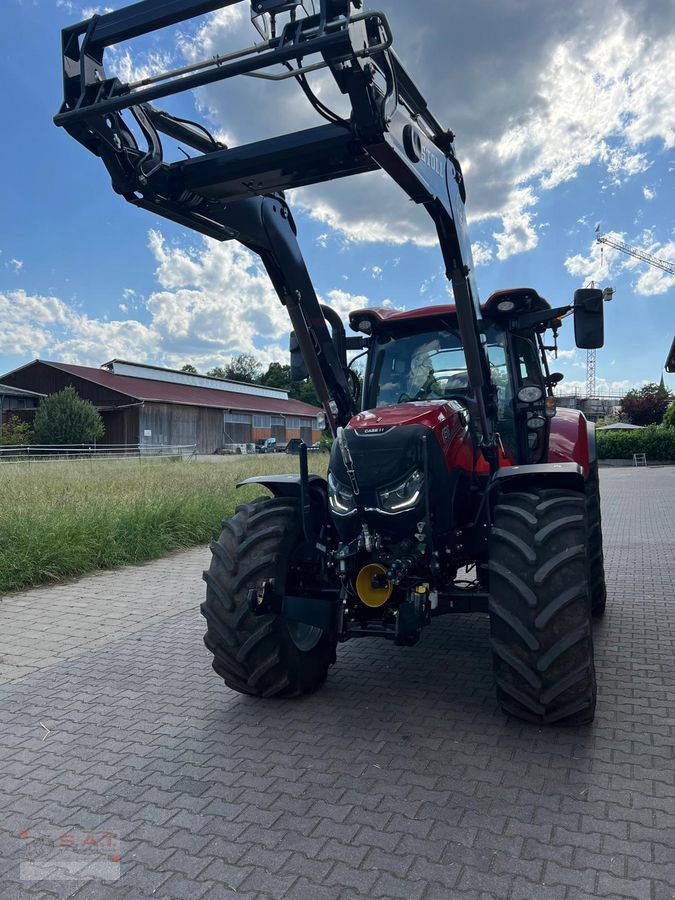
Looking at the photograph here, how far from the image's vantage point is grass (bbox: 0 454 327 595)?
750cm

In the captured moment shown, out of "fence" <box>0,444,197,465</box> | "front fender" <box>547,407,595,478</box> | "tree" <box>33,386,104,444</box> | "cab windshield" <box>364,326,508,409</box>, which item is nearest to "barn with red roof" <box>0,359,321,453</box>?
"fence" <box>0,444,197,465</box>

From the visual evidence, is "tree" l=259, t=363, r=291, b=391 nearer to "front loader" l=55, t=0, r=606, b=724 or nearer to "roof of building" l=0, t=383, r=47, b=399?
"roof of building" l=0, t=383, r=47, b=399

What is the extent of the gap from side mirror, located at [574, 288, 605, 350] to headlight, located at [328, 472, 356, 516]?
1.98 meters

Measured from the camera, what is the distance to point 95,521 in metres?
8.67

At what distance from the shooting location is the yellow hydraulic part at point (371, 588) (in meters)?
3.66

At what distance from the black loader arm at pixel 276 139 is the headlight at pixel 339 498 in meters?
1.01

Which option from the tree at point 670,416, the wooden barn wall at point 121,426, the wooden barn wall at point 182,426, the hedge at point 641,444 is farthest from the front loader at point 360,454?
the wooden barn wall at point 182,426

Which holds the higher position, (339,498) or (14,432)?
(14,432)

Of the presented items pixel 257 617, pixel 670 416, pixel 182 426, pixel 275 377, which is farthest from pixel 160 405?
pixel 275 377

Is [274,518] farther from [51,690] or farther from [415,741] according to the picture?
[51,690]

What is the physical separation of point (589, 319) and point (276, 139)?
7.94 feet

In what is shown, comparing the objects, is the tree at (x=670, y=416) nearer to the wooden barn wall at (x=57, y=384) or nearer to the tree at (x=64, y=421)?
the wooden barn wall at (x=57, y=384)

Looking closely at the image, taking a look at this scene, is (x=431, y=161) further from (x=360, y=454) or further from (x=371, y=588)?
(x=371, y=588)

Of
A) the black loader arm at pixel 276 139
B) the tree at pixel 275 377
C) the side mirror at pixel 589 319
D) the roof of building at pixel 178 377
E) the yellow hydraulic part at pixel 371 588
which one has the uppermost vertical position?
the tree at pixel 275 377
